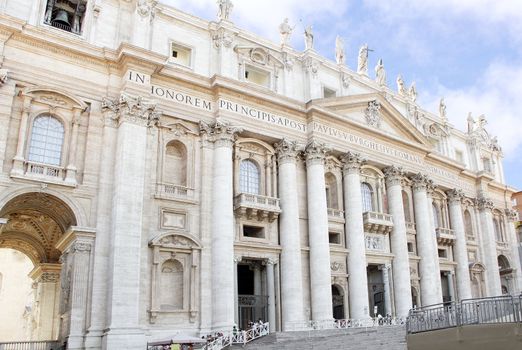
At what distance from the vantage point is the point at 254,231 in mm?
28859

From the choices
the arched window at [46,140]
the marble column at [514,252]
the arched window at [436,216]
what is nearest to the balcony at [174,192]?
the arched window at [46,140]

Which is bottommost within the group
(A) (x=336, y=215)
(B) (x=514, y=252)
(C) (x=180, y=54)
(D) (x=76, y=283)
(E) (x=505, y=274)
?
(D) (x=76, y=283)

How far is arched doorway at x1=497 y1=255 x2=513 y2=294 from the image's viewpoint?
44625mm

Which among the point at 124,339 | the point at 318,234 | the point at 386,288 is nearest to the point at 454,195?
the point at 386,288

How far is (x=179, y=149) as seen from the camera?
27.4 metres

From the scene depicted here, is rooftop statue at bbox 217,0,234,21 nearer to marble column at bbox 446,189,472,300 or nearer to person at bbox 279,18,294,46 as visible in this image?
person at bbox 279,18,294,46

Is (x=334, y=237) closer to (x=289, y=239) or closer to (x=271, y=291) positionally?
(x=289, y=239)

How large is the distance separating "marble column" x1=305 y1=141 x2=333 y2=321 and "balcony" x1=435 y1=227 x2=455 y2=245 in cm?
1243

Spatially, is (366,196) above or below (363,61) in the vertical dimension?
below

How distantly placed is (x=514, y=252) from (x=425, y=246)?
14.6 metres

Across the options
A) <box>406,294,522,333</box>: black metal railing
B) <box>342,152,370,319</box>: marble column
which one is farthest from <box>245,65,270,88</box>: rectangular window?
<box>406,294,522,333</box>: black metal railing

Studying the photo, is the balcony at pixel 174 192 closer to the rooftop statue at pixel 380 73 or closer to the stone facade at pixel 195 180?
the stone facade at pixel 195 180

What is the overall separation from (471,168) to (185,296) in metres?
29.7

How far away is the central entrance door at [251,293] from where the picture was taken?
2733 cm
